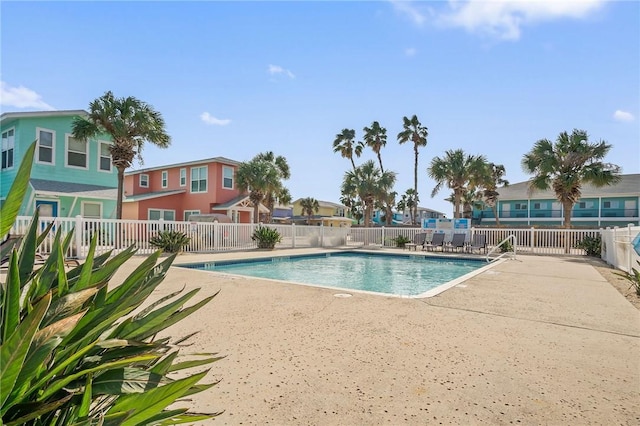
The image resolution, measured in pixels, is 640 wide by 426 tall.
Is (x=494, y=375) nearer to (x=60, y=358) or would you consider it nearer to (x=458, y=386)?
(x=458, y=386)

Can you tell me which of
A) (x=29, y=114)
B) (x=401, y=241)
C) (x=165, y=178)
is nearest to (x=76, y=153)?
(x=29, y=114)

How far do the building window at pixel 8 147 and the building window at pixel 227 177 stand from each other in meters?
11.6

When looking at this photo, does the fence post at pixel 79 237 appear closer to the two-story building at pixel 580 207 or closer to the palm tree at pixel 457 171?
the palm tree at pixel 457 171

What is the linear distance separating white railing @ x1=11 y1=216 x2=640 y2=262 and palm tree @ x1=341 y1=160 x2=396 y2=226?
15.7 feet

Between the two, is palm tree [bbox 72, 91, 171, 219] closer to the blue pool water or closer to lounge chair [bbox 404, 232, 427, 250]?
the blue pool water

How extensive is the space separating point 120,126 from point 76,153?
4.91 meters

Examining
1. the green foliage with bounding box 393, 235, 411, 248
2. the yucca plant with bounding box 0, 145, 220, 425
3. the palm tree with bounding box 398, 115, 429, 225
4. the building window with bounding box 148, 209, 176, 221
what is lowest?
the green foliage with bounding box 393, 235, 411, 248

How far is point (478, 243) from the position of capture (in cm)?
1828

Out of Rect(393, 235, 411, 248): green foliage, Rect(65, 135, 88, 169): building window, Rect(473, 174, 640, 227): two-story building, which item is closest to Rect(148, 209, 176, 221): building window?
Rect(65, 135, 88, 169): building window

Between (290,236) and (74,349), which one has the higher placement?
(74,349)

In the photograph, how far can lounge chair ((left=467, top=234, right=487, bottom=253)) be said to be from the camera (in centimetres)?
1788

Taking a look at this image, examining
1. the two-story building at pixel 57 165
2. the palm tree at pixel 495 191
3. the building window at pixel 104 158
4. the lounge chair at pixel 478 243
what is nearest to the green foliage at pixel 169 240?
the two-story building at pixel 57 165

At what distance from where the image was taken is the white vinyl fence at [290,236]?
11.8 metres

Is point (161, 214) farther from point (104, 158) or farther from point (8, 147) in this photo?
point (8, 147)
